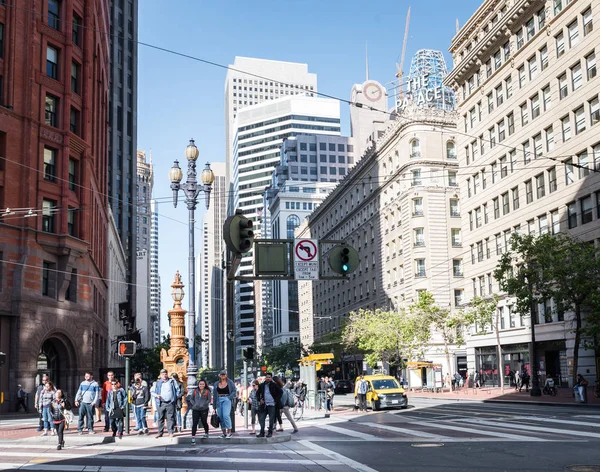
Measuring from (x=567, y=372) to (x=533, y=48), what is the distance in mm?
Result: 22817

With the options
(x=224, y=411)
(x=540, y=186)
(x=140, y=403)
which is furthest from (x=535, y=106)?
(x=140, y=403)

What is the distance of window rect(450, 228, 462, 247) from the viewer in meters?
73.3

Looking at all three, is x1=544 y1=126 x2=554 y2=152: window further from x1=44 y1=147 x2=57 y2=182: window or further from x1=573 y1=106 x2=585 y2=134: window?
x1=44 y1=147 x2=57 y2=182: window

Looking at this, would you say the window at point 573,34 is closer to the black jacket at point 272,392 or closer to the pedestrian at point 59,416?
the black jacket at point 272,392

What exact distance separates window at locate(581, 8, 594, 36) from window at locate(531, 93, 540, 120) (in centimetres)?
666

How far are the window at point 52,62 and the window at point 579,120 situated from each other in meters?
32.3

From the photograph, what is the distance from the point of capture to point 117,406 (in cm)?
2120

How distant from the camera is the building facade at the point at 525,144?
44.9m

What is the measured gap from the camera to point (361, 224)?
302ft

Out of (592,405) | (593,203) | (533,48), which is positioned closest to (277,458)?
(592,405)

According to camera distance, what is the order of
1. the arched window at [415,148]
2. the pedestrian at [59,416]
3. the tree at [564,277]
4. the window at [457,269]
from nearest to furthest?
the pedestrian at [59,416]
the tree at [564,277]
the window at [457,269]
the arched window at [415,148]

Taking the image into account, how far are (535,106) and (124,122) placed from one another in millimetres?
65160

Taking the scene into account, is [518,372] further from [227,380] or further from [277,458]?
[277,458]

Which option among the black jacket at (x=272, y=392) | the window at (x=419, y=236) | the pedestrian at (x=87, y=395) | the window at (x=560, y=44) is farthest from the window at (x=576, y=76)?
the pedestrian at (x=87, y=395)
